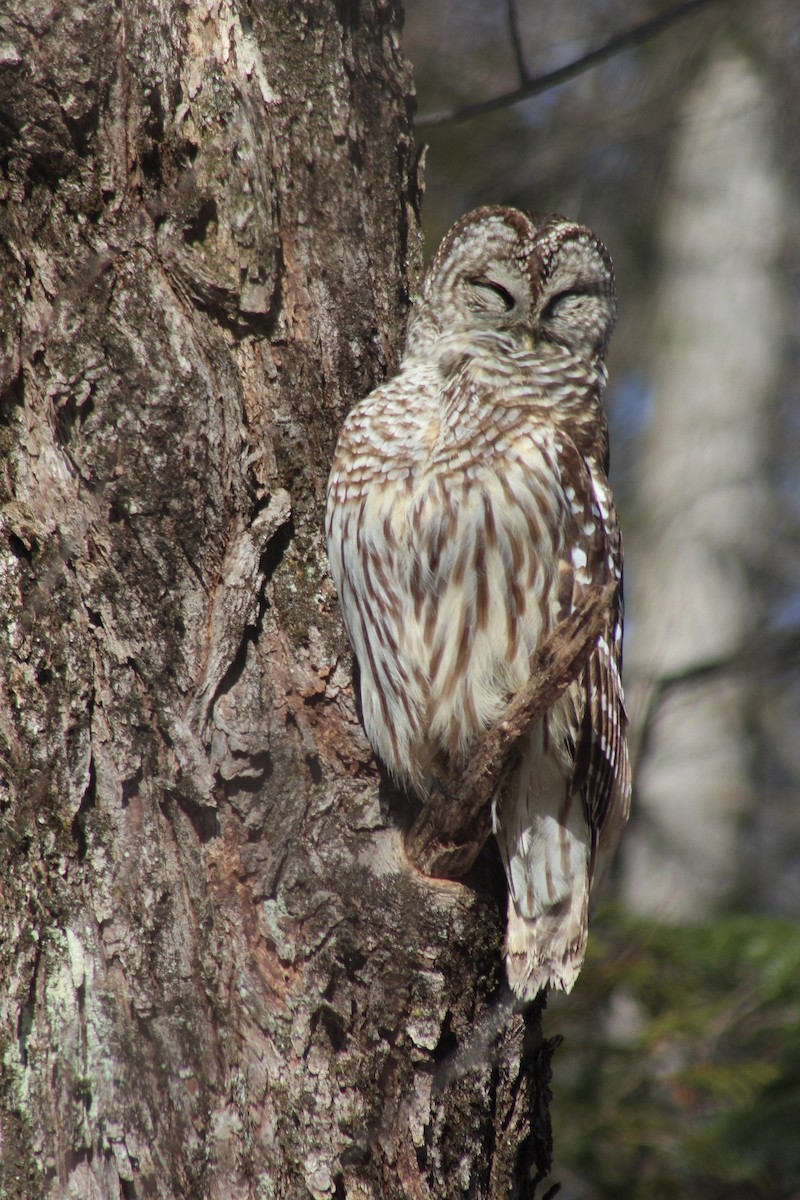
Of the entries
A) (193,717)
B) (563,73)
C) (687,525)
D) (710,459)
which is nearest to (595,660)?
(193,717)

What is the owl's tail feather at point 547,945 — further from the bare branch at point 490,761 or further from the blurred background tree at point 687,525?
the blurred background tree at point 687,525

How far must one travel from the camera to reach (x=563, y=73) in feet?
11.1

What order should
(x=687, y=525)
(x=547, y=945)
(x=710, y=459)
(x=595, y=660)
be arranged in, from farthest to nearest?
(x=710, y=459), (x=687, y=525), (x=595, y=660), (x=547, y=945)

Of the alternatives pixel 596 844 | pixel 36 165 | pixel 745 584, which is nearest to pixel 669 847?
pixel 745 584

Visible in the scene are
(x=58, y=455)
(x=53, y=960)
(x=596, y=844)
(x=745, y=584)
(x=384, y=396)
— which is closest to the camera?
(x=53, y=960)

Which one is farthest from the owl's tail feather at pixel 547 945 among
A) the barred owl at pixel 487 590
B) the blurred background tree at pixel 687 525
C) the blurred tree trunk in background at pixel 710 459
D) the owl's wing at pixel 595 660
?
the blurred tree trunk in background at pixel 710 459

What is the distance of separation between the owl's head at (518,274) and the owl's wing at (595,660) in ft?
1.75

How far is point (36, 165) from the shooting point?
2.30 m

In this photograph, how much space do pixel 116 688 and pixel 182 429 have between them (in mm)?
538

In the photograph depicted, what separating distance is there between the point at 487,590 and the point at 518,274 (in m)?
1.00

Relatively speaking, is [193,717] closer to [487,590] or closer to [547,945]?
[487,590]

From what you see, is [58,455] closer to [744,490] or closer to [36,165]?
[36,165]

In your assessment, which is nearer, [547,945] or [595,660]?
[547,945]

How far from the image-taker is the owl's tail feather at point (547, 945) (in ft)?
8.07
